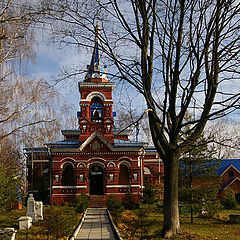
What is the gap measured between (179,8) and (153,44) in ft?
4.73

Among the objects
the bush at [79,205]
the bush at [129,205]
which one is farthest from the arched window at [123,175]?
the bush at [79,205]

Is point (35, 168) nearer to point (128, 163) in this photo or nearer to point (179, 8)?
point (128, 163)

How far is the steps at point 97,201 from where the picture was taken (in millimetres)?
25281

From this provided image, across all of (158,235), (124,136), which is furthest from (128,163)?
(158,235)

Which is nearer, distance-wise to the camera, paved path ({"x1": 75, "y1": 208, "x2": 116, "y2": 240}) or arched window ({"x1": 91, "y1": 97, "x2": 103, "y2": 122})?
paved path ({"x1": 75, "y1": 208, "x2": 116, "y2": 240})

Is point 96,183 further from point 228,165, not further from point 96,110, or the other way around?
point 228,165

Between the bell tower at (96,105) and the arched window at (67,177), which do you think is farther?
the arched window at (67,177)

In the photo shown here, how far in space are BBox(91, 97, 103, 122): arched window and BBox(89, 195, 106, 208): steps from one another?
22.3 ft

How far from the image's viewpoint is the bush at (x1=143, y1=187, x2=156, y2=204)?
2427cm

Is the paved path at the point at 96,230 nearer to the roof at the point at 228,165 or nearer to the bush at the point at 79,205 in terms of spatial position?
the bush at the point at 79,205

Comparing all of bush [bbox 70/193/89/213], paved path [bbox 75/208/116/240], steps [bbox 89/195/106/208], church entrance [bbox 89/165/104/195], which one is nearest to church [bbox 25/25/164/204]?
church entrance [bbox 89/165/104/195]

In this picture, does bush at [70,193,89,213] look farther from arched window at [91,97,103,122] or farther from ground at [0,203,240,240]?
arched window at [91,97,103,122]

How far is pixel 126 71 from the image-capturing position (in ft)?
33.4

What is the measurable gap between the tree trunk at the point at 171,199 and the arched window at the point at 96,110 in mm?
17934
